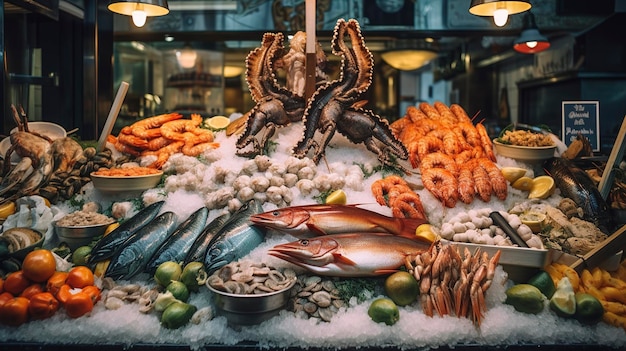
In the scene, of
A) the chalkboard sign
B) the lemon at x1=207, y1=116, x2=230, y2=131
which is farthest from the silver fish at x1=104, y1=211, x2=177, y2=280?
the chalkboard sign

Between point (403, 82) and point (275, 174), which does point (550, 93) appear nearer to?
point (403, 82)

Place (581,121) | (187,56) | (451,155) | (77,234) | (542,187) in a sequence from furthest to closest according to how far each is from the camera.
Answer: (187,56) < (581,121) < (451,155) < (542,187) < (77,234)

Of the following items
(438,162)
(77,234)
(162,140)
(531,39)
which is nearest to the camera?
(77,234)

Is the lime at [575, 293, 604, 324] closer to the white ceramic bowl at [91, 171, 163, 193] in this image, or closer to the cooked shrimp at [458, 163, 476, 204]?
the cooked shrimp at [458, 163, 476, 204]

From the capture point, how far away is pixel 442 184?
3.07m

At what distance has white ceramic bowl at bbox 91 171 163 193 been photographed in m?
3.02

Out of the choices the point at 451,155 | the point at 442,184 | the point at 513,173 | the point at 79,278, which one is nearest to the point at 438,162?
the point at 451,155

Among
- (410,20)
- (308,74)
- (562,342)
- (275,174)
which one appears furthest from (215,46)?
(562,342)

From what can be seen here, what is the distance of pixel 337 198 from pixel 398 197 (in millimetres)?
369

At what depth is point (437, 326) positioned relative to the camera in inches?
81.5

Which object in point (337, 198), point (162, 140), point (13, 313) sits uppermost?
point (162, 140)

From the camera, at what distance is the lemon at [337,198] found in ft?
9.42

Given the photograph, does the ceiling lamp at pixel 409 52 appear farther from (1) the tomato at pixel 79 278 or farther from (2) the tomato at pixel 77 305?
(2) the tomato at pixel 77 305

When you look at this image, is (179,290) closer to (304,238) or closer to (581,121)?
(304,238)
